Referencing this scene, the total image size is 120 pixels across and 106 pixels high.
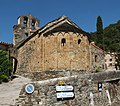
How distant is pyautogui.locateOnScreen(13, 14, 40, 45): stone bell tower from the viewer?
1331 inches

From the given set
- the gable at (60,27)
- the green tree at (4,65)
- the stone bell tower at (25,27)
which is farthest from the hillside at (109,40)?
the green tree at (4,65)

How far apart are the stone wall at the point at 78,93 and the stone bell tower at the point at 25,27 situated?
2445cm

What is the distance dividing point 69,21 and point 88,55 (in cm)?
541

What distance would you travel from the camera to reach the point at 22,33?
3500 centimetres

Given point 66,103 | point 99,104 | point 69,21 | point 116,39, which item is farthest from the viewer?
point 116,39

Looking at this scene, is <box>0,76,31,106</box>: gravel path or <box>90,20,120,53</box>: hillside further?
<box>90,20,120,53</box>: hillside

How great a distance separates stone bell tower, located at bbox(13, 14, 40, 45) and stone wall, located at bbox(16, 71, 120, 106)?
24452 mm

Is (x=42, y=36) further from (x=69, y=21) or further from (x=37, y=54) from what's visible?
(x=69, y=21)

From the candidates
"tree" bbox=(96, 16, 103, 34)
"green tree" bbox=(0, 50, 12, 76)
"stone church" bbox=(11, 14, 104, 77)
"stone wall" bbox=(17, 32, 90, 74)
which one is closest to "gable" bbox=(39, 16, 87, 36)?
"stone church" bbox=(11, 14, 104, 77)

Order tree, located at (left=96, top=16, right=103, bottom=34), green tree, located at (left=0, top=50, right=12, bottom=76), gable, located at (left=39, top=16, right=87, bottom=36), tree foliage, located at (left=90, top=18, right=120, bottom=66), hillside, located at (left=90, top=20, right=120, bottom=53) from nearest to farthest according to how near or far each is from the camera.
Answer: green tree, located at (left=0, top=50, right=12, bottom=76) < gable, located at (left=39, top=16, right=87, bottom=36) < tree, located at (left=96, top=16, right=103, bottom=34) < tree foliage, located at (left=90, top=18, right=120, bottom=66) < hillside, located at (left=90, top=20, right=120, bottom=53)

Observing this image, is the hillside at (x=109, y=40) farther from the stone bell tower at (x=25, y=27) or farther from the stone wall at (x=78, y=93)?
the stone wall at (x=78, y=93)

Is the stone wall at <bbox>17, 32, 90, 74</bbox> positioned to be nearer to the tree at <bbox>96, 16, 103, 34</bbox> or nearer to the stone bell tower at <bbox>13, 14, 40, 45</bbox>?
the stone bell tower at <bbox>13, 14, 40, 45</bbox>

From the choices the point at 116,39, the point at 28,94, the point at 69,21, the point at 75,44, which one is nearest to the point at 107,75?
the point at 28,94

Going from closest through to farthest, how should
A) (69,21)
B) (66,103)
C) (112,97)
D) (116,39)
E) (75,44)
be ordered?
(66,103) < (112,97) < (75,44) < (69,21) < (116,39)
